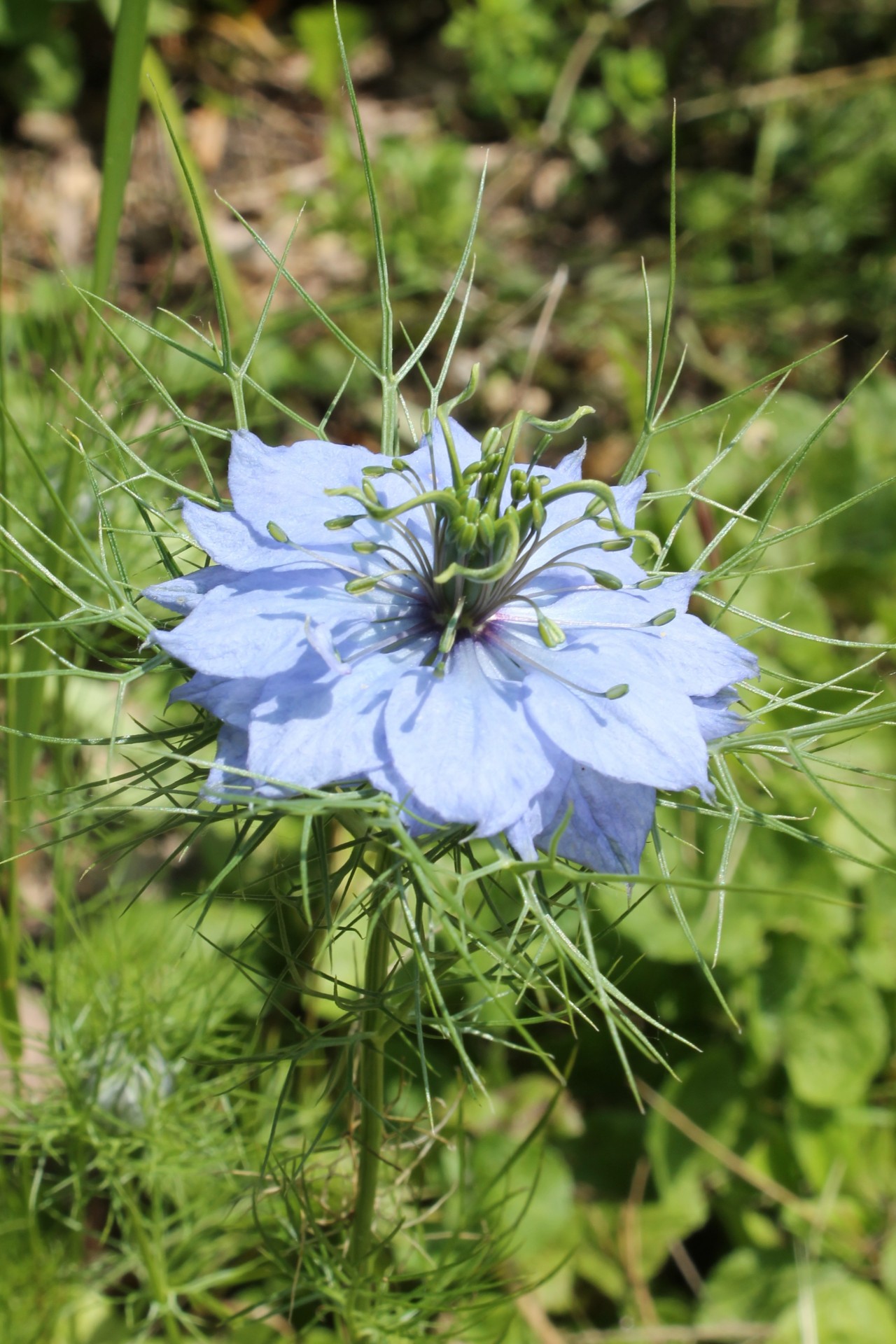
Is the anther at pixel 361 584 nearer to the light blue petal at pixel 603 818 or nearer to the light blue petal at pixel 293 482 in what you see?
the light blue petal at pixel 293 482

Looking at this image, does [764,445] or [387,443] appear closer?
[387,443]

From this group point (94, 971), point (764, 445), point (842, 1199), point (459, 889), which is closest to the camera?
point (459, 889)

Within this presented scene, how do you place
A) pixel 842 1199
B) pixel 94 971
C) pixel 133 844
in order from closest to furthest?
pixel 133 844 < pixel 94 971 < pixel 842 1199

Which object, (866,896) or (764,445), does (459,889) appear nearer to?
(866,896)

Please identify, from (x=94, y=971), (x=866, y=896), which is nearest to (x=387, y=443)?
(x=94, y=971)

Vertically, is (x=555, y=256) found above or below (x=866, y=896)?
above

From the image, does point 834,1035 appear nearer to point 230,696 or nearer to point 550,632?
point 550,632
